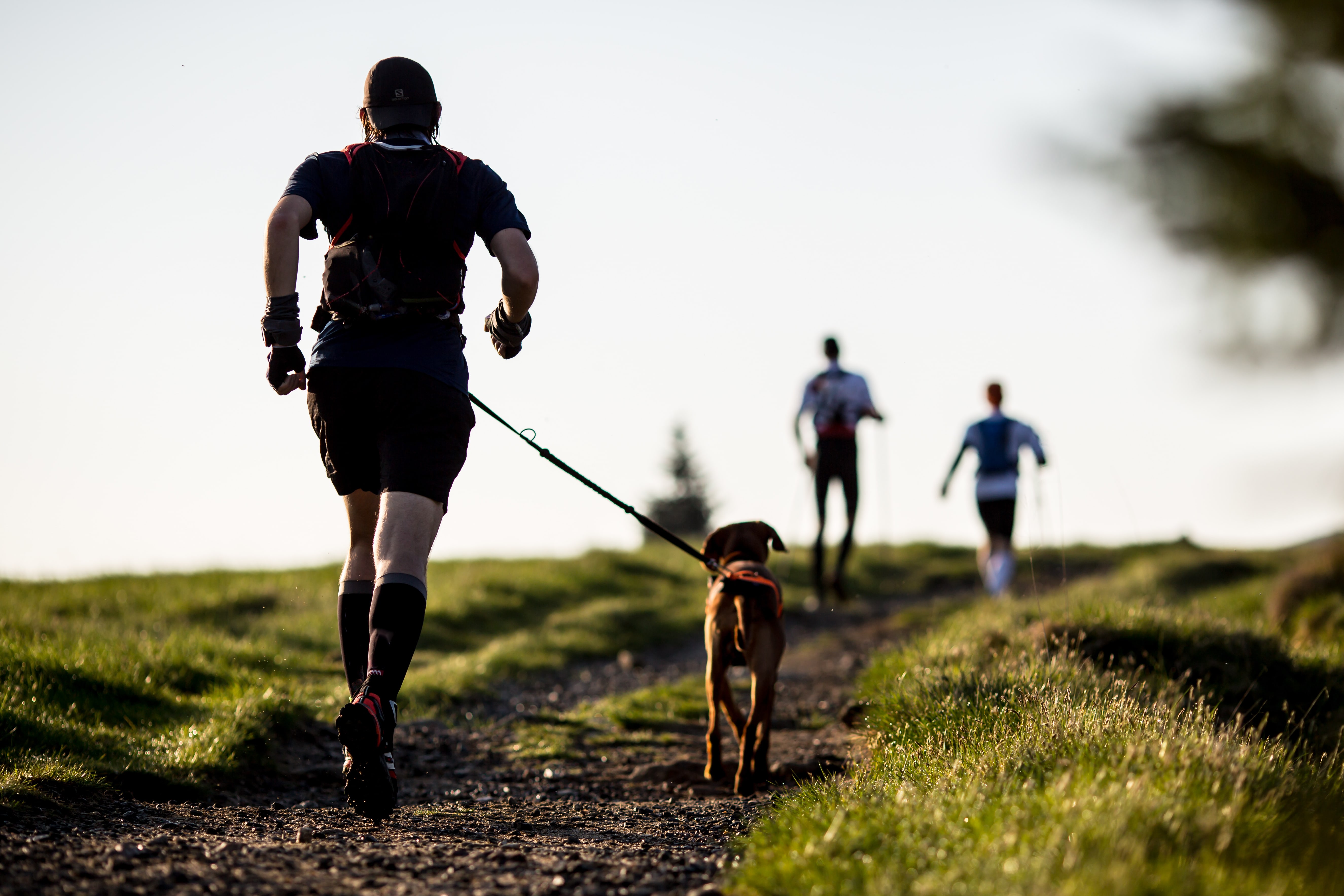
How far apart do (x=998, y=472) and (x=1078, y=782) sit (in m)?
8.68

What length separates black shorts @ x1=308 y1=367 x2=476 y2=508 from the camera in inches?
150

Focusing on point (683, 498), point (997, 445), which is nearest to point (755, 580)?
point (997, 445)

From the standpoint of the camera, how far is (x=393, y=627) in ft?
12.2

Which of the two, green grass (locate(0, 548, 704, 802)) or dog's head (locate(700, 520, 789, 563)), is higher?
dog's head (locate(700, 520, 789, 563))

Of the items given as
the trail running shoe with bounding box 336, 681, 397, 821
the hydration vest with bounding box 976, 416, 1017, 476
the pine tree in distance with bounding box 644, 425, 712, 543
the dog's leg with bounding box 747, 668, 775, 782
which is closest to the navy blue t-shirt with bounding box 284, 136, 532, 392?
the trail running shoe with bounding box 336, 681, 397, 821

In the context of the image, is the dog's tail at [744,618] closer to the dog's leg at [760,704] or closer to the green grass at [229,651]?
the dog's leg at [760,704]

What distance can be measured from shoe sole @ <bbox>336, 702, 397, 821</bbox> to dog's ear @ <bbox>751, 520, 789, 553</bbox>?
264 centimetres

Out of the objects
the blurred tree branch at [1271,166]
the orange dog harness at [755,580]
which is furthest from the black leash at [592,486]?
the blurred tree branch at [1271,166]

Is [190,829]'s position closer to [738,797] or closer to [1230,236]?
[738,797]

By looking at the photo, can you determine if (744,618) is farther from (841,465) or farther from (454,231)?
(841,465)

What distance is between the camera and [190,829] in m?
3.56

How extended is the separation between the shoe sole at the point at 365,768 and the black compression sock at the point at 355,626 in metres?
0.63

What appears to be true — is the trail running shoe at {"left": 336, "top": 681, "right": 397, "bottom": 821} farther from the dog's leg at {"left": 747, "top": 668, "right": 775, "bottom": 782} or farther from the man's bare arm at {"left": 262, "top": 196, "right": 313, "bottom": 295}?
the dog's leg at {"left": 747, "top": 668, "right": 775, "bottom": 782}

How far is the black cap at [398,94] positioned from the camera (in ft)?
13.4
